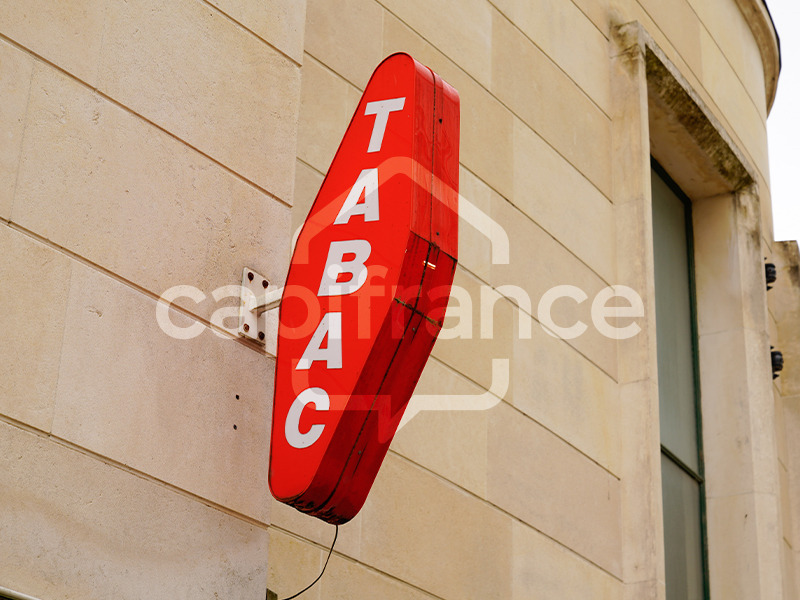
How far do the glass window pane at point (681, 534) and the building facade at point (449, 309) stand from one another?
0.04 meters

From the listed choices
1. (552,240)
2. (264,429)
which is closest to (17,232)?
(264,429)

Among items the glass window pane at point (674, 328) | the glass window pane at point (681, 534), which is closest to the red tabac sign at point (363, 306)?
the glass window pane at point (681, 534)

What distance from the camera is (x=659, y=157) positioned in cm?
1114

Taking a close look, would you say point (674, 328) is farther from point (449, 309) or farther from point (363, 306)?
point (363, 306)

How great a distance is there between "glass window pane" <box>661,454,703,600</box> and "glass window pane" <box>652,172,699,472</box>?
195mm

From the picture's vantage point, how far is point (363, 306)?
4637mm

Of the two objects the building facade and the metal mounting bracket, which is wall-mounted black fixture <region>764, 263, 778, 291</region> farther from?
the metal mounting bracket

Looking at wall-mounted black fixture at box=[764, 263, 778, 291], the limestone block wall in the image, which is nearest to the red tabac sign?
the limestone block wall

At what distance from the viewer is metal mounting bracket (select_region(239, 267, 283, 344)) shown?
5164 mm

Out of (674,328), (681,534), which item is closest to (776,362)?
(674,328)

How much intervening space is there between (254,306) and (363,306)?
70 cm

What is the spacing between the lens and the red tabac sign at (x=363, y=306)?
458 centimetres

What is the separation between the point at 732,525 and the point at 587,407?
2.57 meters

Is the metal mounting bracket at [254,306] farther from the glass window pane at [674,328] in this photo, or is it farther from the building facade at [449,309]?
the glass window pane at [674,328]
